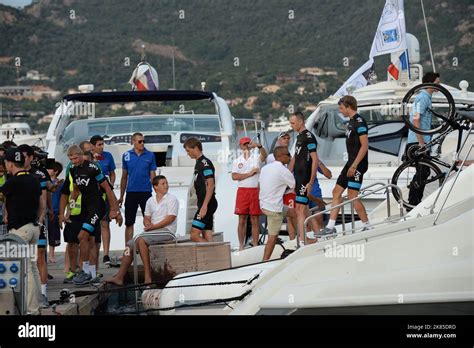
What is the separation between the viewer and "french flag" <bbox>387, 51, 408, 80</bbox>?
18453 millimetres

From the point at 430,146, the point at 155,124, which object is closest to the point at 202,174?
the point at 430,146

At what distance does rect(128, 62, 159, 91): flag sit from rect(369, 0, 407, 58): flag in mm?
3959

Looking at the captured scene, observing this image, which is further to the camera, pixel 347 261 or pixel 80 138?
pixel 80 138

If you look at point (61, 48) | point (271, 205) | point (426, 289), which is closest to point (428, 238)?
point (426, 289)

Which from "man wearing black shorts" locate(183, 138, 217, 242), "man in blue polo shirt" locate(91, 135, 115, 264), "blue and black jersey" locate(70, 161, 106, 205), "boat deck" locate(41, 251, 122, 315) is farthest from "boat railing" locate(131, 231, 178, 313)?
"man in blue polo shirt" locate(91, 135, 115, 264)

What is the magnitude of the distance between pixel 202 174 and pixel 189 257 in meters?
1.26

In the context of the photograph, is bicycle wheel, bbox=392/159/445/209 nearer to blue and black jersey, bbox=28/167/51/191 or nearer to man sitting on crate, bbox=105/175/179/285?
man sitting on crate, bbox=105/175/179/285

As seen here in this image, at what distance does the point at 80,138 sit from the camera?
1866cm

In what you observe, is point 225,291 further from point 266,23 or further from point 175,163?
point 266,23

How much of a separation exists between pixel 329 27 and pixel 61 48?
57.5ft

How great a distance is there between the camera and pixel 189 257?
11445 millimetres

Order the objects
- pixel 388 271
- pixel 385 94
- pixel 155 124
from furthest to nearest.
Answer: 1. pixel 155 124
2. pixel 385 94
3. pixel 388 271

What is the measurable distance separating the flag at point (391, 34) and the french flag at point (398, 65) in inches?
4.3

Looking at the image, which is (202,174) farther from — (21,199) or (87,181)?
(21,199)
